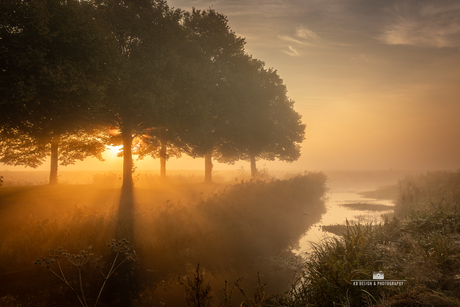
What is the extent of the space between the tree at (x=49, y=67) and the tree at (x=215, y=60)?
10430 millimetres

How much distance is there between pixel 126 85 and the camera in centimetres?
1847

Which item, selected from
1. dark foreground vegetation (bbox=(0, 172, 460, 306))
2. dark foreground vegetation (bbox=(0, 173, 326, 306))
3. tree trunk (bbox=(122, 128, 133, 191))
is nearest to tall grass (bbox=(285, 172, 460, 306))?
dark foreground vegetation (bbox=(0, 172, 460, 306))

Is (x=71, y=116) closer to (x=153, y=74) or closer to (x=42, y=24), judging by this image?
(x=42, y=24)

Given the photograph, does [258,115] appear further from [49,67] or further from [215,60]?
[49,67]

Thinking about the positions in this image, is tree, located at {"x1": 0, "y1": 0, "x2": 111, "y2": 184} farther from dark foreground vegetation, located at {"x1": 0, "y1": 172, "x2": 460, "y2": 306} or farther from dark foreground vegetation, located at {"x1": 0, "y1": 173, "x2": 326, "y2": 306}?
dark foreground vegetation, located at {"x1": 0, "y1": 172, "x2": 460, "y2": 306}

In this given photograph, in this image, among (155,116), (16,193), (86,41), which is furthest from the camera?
(155,116)

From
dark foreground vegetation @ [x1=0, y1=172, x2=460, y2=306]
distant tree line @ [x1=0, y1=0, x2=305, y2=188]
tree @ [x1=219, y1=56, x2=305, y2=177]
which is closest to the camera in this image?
dark foreground vegetation @ [x1=0, y1=172, x2=460, y2=306]

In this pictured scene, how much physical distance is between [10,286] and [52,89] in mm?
9744

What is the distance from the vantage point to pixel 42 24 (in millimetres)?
13367

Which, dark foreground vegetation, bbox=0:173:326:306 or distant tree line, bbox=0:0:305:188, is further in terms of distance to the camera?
distant tree line, bbox=0:0:305:188

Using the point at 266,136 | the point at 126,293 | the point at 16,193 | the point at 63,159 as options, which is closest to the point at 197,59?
the point at 266,136

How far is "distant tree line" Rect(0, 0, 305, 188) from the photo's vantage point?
13664mm

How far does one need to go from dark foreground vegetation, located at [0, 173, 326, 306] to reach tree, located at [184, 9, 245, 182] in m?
9.22

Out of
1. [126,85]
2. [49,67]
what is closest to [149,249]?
[49,67]
